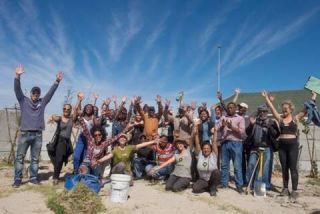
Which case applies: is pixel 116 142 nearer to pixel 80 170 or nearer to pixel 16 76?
pixel 80 170

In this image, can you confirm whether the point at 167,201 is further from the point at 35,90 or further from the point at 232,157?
the point at 35,90

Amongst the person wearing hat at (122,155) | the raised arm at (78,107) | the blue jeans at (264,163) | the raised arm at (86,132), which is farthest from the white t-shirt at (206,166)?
the raised arm at (78,107)

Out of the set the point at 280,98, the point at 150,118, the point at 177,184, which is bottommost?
the point at 177,184

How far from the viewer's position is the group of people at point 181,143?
786 cm

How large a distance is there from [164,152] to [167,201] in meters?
1.86

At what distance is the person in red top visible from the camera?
8.80 m

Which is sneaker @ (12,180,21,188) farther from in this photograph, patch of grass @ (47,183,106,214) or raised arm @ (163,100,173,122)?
raised arm @ (163,100,173,122)

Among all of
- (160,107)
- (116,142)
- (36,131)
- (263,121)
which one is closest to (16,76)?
(36,131)

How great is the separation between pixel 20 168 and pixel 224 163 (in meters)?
4.43

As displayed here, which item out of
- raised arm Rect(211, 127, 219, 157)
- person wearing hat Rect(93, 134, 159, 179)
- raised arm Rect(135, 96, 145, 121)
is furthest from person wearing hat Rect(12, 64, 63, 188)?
raised arm Rect(211, 127, 219, 157)

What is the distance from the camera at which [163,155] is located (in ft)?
28.9

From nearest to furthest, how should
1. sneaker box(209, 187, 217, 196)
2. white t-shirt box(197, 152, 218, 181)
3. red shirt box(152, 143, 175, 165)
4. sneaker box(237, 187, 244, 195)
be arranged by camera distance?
sneaker box(209, 187, 217, 196) → sneaker box(237, 187, 244, 195) → white t-shirt box(197, 152, 218, 181) → red shirt box(152, 143, 175, 165)

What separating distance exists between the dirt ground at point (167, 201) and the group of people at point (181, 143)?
0.97ft

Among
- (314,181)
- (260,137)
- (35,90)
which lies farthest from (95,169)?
(314,181)
